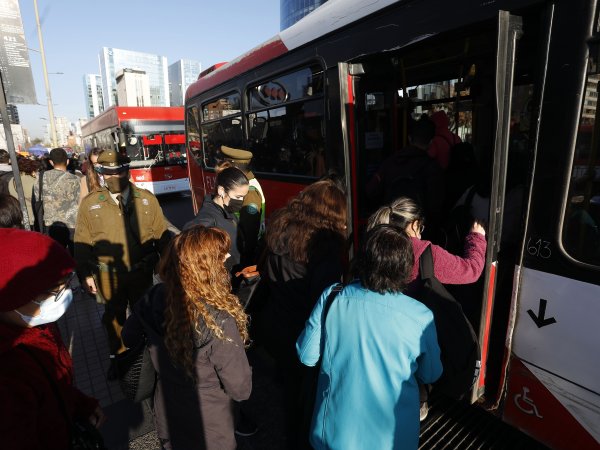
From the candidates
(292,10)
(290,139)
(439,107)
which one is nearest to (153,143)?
(290,139)

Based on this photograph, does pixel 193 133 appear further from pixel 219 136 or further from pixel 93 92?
pixel 93 92

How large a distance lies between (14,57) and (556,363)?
4819 millimetres

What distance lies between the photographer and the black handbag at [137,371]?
1995 mm

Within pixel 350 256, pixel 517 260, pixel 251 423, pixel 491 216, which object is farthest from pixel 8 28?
pixel 517 260

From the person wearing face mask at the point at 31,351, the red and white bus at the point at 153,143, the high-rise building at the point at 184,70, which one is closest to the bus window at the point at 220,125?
the person wearing face mask at the point at 31,351

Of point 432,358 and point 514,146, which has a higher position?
point 514,146

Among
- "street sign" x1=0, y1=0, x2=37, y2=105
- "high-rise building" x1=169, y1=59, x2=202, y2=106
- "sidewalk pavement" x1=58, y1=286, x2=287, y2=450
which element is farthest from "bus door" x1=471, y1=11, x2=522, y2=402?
"high-rise building" x1=169, y1=59, x2=202, y2=106

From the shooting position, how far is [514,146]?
3.28m

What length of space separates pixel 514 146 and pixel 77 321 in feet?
15.9

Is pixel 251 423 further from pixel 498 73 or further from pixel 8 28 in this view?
pixel 8 28

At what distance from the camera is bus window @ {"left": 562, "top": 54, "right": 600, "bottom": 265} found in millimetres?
1684

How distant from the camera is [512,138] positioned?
3281 millimetres

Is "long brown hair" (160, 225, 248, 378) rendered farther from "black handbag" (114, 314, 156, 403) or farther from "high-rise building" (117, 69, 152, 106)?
"high-rise building" (117, 69, 152, 106)

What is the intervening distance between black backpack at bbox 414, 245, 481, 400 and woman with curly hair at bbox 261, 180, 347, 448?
45 centimetres
